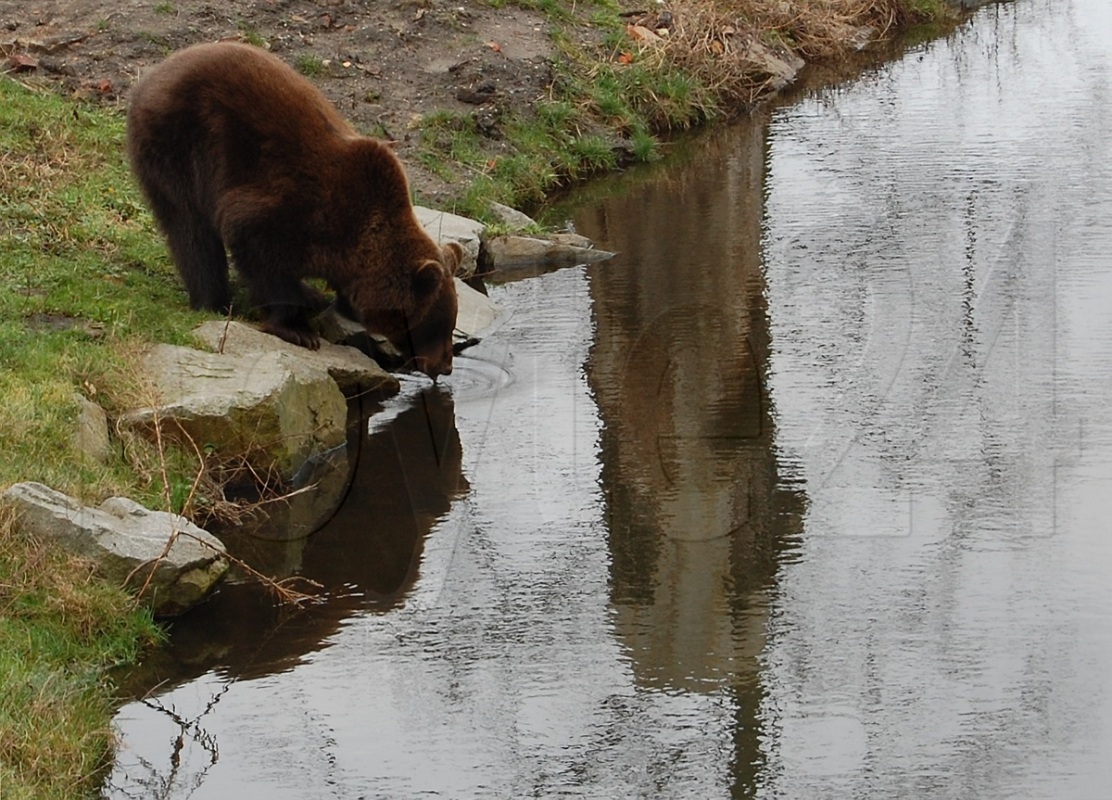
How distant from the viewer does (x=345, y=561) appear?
7188 mm

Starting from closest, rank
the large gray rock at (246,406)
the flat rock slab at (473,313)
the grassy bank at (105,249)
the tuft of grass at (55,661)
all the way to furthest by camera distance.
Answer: the tuft of grass at (55,661) → the grassy bank at (105,249) → the large gray rock at (246,406) → the flat rock slab at (473,313)

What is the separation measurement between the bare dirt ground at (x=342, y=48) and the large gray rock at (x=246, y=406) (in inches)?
151

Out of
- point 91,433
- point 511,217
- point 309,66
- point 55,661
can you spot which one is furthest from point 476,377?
point 309,66

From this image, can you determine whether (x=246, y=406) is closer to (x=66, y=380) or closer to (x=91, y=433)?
(x=91, y=433)

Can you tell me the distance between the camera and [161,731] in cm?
582

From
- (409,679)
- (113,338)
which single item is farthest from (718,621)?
(113,338)

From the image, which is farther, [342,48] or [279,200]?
[342,48]

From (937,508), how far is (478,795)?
9.39 feet

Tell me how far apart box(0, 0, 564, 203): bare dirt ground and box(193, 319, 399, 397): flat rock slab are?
293 centimetres

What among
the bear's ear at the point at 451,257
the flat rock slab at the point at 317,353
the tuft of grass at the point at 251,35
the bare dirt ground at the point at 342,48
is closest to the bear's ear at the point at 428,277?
the bear's ear at the point at 451,257

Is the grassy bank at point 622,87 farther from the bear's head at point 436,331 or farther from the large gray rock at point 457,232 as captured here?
the bear's head at point 436,331

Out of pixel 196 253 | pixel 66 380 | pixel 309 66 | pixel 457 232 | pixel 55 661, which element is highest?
pixel 309 66

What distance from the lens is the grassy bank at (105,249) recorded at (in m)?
5.91

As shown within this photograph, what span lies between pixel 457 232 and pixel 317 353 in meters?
A: 2.28
